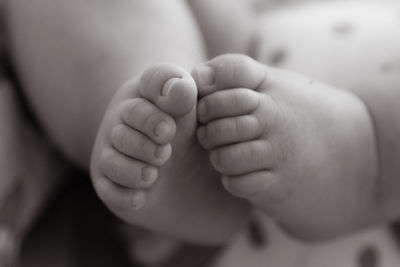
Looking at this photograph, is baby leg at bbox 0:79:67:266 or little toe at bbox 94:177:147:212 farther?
baby leg at bbox 0:79:67:266

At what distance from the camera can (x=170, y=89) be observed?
0.42 metres

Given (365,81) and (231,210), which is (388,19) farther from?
(231,210)

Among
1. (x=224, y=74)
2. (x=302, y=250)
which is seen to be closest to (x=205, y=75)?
(x=224, y=74)

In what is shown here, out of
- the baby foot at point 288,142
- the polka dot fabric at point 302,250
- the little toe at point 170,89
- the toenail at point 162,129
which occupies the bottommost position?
the polka dot fabric at point 302,250

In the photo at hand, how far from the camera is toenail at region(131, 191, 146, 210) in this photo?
45cm

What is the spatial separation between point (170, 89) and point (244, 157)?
76mm

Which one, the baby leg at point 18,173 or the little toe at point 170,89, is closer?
the little toe at point 170,89

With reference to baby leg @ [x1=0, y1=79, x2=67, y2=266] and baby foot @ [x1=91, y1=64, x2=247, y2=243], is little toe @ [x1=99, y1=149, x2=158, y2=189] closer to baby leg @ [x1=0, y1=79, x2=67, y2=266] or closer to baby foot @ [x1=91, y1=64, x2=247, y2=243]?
baby foot @ [x1=91, y1=64, x2=247, y2=243]

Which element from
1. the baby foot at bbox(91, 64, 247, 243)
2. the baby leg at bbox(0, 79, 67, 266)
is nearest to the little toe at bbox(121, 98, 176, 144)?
the baby foot at bbox(91, 64, 247, 243)

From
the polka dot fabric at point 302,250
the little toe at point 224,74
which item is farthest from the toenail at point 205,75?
the polka dot fabric at point 302,250

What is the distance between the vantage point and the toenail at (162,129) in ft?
1.40

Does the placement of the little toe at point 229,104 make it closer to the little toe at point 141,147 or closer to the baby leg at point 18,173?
the little toe at point 141,147

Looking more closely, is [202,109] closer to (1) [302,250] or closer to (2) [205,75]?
(2) [205,75]

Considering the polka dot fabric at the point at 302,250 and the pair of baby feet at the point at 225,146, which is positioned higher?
the pair of baby feet at the point at 225,146
